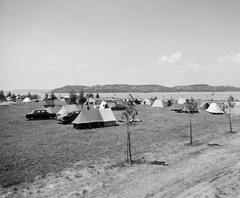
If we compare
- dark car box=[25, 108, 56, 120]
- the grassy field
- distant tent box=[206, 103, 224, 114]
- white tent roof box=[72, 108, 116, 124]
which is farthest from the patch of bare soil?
distant tent box=[206, 103, 224, 114]

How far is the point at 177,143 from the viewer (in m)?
14.9

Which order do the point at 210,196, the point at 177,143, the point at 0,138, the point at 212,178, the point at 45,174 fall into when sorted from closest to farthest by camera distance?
the point at 210,196 < the point at 212,178 < the point at 45,174 < the point at 177,143 < the point at 0,138

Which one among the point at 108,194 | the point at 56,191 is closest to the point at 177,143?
the point at 108,194

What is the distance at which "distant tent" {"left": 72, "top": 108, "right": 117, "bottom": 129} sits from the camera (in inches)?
827

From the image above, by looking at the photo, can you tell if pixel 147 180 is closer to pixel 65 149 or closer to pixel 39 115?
pixel 65 149

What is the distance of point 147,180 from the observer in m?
8.41

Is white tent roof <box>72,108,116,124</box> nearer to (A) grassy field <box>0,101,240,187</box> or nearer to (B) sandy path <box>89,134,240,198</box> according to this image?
(A) grassy field <box>0,101,240,187</box>

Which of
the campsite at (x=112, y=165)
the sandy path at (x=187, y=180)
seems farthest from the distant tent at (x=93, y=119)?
the sandy path at (x=187, y=180)

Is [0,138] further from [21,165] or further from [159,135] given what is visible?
[159,135]

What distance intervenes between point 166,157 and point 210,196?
4780 mm

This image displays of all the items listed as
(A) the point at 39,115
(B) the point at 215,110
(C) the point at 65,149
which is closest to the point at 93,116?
(C) the point at 65,149

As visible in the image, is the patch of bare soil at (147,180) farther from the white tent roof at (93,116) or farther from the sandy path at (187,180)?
the white tent roof at (93,116)

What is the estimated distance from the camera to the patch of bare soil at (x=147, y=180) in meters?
7.27

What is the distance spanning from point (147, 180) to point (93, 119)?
45.9ft
